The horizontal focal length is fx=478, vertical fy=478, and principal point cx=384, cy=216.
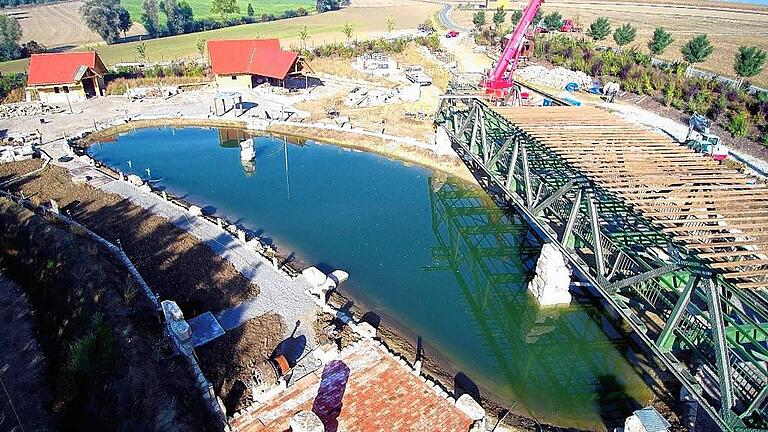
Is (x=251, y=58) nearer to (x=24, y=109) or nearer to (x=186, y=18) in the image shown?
(x=24, y=109)

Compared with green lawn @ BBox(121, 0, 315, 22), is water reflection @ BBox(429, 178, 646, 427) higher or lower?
lower

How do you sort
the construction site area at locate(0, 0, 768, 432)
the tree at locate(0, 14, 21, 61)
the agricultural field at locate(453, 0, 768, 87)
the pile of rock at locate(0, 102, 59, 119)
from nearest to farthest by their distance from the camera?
the construction site area at locate(0, 0, 768, 432) < the pile of rock at locate(0, 102, 59, 119) < the agricultural field at locate(453, 0, 768, 87) < the tree at locate(0, 14, 21, 61)

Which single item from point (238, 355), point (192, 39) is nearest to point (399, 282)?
point (238, 355)

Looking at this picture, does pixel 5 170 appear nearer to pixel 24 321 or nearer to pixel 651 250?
pixel 24 321

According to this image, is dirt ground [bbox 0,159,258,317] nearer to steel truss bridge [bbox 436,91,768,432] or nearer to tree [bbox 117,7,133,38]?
steel truss bridge [bbox 436,91,768,432]

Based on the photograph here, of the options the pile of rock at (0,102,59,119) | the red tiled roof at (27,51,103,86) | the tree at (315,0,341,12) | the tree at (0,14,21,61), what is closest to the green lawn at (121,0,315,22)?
the tree at (315,0,341,12)

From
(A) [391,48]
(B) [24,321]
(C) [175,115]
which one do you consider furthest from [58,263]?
(A) [391,48]
